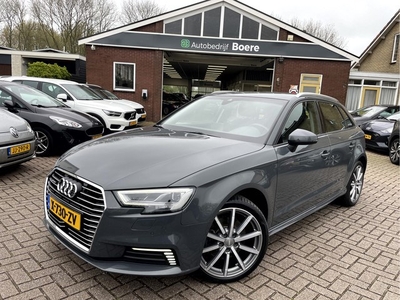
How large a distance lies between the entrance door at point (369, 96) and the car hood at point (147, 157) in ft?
64.9

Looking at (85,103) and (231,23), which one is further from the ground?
(231,23)

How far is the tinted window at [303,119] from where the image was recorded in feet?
10.6

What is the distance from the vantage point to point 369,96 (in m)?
19.8

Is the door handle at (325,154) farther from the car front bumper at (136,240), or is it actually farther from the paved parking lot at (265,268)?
the car front bumper at (136,240)

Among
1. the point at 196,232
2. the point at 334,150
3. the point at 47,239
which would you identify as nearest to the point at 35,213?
the point at 47,239

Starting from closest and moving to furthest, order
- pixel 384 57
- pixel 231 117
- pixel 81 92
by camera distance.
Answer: pixel 231 117
pixel 81 92
pixel 384 57

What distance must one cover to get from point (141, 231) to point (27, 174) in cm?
409

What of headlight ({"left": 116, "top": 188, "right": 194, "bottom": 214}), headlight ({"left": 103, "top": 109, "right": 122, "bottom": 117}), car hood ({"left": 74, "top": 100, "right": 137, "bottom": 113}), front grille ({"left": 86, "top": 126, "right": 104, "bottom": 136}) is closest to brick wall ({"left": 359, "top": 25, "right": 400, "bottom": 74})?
car hood ({"left": 74, "top": 100, "right": 137, "bottom": 113})

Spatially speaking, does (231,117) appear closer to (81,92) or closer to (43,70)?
(81,92)

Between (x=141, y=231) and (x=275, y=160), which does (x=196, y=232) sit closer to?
(x=141, y=231)

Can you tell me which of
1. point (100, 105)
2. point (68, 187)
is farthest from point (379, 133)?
point (68, 187)

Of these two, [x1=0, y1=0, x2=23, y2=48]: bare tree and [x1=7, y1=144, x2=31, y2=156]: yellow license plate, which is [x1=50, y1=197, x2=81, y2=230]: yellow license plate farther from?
[x1=0, y1=0, x2=23, y2=48]: bare tree

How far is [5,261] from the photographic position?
274 centimetres

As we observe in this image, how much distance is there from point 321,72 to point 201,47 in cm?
622
